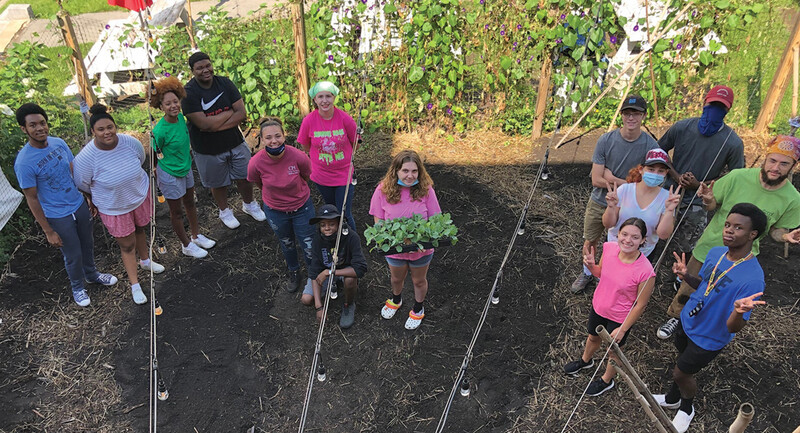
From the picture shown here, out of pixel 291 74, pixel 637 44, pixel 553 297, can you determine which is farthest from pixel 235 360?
pixel 637 44

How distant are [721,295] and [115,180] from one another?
4.25 metres

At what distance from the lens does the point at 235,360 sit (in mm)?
3996

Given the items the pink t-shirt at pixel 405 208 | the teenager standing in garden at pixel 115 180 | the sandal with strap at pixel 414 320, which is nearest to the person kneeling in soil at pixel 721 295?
the pink t-shirt at pixel 405 208

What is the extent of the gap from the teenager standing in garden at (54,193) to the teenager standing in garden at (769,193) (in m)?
4.75

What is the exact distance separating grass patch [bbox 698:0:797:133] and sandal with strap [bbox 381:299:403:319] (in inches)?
221

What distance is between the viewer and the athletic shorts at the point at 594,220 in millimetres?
4195

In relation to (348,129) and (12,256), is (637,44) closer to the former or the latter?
(348,129)

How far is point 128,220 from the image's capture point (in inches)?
167

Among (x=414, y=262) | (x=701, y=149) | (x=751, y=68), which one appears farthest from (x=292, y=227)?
(x=751, y=68)

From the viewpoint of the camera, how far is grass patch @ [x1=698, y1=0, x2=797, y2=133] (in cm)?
702

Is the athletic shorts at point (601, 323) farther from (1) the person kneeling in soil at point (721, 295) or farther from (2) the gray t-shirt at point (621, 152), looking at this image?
(2) the gray t-shirt at point (621, 152)

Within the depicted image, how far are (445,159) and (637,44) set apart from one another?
10.8 ft

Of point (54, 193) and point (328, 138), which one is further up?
point (328, 138)

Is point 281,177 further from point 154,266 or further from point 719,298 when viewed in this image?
point 719,298
